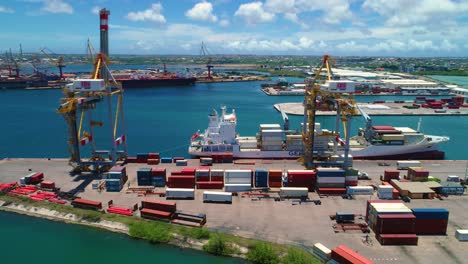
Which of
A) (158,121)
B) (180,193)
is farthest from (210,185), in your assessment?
(158,121)

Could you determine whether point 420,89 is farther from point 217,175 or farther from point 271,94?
point 217,175

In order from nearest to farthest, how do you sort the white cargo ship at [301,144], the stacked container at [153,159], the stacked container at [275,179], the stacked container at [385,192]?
the stacked container at [385,192] → the stacked container at [275,179] → the stacked container at [153,159] → the white cargo ship at [301,144]

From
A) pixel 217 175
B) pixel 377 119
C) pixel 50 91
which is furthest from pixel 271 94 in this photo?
pixel 217 175

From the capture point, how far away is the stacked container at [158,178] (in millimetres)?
38156

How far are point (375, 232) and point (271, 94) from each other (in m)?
103

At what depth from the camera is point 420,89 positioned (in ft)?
438

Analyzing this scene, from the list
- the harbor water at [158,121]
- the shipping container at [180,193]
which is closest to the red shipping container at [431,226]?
the shipping container at [180,193]

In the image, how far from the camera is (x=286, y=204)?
34.2 metres

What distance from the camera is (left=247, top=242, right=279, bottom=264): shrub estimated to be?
990 inches

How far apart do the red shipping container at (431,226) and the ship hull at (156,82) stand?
446 ft

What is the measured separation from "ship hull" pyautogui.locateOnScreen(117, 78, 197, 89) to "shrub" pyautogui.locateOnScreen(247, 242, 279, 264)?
133077 millimetres

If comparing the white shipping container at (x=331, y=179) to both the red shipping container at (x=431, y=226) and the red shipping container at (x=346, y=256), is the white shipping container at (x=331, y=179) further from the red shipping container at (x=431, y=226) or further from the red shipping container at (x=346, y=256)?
the red shipping container at (x=346, y=256)

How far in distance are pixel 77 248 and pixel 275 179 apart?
20232 millimetres

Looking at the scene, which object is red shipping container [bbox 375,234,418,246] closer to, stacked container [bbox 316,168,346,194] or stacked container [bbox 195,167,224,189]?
stacked container [bbox 316,168,346,194]
